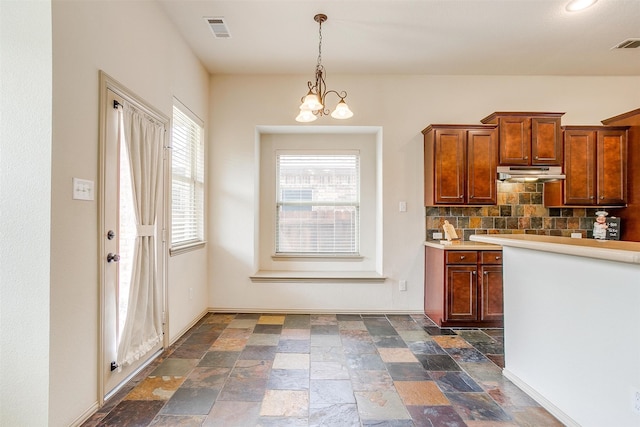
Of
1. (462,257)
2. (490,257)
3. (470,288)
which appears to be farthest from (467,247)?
(470,288)

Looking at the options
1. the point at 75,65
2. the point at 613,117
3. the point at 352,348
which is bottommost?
the point at 352,348

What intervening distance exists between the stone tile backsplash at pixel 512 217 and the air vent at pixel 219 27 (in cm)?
304

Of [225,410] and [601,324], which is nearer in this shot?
[601,324]

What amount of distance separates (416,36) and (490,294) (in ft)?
9.47

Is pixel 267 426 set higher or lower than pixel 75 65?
lower

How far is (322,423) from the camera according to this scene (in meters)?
1.85

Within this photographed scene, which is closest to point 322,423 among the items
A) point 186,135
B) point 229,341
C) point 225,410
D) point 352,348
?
point 225,410

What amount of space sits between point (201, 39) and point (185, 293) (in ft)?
8.74

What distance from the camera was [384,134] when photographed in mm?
3938

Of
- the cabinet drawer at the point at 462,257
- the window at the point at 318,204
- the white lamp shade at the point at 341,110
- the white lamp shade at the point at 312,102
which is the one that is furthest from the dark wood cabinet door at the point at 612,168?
the white lamp shade at the point at 312,102

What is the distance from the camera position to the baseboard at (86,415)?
5.82ft

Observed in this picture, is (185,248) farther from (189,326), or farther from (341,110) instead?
(341,110)

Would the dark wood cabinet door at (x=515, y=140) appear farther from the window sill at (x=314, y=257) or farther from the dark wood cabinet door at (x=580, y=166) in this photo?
the window sill at (x=314, y=257)

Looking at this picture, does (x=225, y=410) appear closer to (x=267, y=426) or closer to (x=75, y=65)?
(x=267, y=426)
